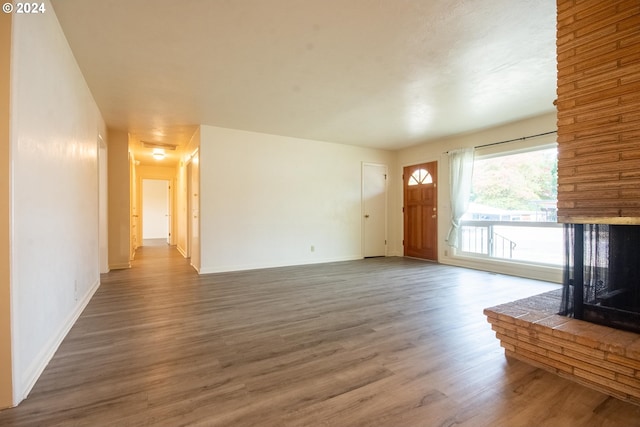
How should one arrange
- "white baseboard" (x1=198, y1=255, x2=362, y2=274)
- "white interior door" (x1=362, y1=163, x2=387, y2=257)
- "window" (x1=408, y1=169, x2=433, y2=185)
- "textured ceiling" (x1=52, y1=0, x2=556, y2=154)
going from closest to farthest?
"textured ceiling" (x1=52, y1=0, x2=556, y2=154) < "white baseboard" (x1=198, y1=255, x2=362, y2=274) < "window" (x1=408, y1=169, x2=433, y2=185) < "white interior door" (x1=362, y1=163, x2=387, y2=257)

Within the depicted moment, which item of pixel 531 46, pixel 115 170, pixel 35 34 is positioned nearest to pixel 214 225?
pixel 115 170

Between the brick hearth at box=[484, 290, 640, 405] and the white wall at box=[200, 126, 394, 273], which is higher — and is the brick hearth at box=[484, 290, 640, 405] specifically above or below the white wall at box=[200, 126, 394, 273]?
below

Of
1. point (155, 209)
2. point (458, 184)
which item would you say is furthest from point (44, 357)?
point (155, 209)

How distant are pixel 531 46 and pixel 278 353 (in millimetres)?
3293

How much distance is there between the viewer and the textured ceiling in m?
2.13

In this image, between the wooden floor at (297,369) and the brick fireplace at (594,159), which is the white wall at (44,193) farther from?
the brick fireplace at (594,159)

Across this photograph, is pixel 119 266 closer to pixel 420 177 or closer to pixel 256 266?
pixel 256 266

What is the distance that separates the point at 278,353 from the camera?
2109 mm

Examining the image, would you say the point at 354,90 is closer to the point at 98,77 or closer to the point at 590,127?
the point at 590,127

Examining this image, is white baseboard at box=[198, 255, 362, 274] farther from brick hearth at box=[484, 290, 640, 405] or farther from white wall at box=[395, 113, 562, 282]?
brick hearth at box=[484, 290, 640, 405]

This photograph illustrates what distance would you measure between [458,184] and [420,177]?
1.08m

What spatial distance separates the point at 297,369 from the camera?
1890 millimetres

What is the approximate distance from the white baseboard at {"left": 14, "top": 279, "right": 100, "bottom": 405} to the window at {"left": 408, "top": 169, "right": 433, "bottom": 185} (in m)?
5.93

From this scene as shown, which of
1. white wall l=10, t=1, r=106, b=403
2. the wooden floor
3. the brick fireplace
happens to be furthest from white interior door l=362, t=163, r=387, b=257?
white wall l=10, t=1, r=106, b=403
